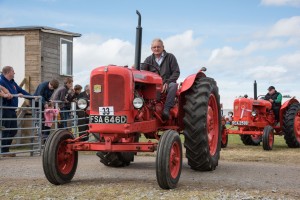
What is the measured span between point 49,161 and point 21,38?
14452 mm

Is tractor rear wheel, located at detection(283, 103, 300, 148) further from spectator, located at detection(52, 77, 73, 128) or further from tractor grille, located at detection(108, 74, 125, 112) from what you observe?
tractor grille, located at detection(108, 74, 125, 112)

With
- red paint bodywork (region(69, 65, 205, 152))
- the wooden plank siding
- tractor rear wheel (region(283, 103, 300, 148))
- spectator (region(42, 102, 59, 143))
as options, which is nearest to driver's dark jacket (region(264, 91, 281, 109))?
tractor rear wheel (region(283, 103, 300, 148))

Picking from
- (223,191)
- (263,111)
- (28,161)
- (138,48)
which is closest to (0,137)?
(28,161)

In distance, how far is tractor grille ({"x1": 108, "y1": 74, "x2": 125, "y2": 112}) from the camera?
20.3 ft

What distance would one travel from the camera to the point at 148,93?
688cm

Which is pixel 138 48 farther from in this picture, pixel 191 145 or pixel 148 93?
pixel 191 145

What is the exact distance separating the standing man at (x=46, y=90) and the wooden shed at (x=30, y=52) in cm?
739

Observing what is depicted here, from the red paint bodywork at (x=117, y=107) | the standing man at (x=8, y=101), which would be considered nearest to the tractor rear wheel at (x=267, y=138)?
the standing man at (x=8, y=101)

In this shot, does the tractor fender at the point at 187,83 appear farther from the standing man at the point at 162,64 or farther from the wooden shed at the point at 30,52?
the wooden shed at the point at 30,52

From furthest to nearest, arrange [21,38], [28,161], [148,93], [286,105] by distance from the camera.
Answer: [21,38]
[286,105]
[28,161]
[148,93]

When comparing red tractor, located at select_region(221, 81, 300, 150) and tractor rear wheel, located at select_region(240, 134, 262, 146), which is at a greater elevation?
red tractor, located at select_region(221, 81, 300, 150)

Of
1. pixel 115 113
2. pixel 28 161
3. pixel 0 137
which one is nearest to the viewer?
pixel 115 113

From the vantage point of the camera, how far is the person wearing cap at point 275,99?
14688 millimetres

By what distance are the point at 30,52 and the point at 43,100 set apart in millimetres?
8197
